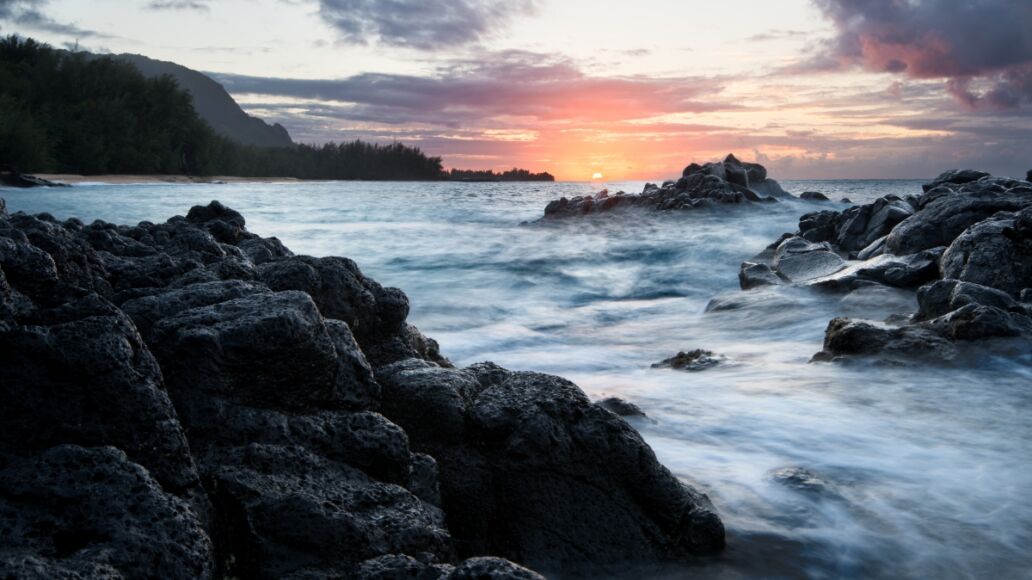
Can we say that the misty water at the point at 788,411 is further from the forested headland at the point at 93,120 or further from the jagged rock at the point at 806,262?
the forested headland at the point at 93,120

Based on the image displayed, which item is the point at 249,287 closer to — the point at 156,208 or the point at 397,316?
the point at 397,316

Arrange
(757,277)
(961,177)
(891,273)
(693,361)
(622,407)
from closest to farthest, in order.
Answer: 1. (622,407)
2. (693,361)
3. (891,273)
4. (757,277)
5. (961,177)

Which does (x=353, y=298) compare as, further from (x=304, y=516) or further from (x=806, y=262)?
(x=806, y=262)

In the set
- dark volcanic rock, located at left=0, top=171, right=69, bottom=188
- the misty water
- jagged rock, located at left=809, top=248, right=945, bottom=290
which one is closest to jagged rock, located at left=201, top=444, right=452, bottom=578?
the misty water

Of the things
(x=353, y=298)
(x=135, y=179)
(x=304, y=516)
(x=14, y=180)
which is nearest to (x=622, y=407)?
(x=353, y=298)

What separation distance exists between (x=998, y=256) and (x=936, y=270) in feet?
3.12

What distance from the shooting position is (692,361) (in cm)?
732

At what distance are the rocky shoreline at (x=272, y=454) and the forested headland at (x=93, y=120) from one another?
54.0 m

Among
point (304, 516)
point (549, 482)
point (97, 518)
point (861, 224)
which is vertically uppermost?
point (861, 224)

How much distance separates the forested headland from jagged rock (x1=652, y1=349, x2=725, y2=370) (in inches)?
2050

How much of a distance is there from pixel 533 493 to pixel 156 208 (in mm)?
30564

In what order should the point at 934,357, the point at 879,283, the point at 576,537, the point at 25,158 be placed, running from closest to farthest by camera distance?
the point at 576,537, the point at 934,357, the point at 879,283, the point at 25,158

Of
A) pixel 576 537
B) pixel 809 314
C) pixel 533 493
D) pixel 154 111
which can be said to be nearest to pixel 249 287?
pixel 533 493

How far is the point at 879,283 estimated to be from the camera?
951 centimetres
